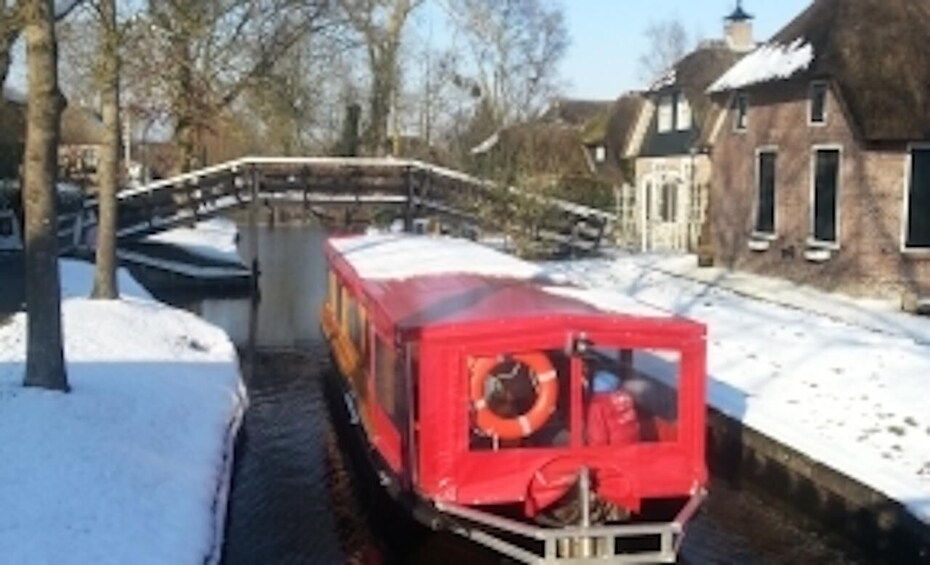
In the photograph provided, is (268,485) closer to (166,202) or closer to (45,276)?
(45,276)

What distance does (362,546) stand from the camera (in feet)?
33.4

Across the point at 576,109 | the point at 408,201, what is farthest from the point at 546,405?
the point at 576,109

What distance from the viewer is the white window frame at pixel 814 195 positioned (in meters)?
21.1

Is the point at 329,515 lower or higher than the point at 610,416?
lower

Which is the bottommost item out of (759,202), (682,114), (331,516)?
(331,516)

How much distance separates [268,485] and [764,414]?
5.37 m

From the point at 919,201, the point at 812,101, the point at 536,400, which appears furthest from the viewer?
the point at 812,101

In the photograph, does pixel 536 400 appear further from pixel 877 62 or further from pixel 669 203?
pixel 669 203

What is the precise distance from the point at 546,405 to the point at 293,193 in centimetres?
2079

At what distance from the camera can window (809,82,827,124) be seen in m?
21.6

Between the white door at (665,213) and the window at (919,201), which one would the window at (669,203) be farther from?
the window at (919,201)

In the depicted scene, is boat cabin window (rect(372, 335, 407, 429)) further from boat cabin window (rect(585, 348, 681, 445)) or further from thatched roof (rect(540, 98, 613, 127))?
thatched roof (rect(540, 98, 613, 127))

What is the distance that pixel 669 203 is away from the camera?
109 ft

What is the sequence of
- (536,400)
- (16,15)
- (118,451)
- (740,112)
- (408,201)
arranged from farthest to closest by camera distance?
(408,201) → (740,112) → (16,15) → (118,451) → (536,400)
